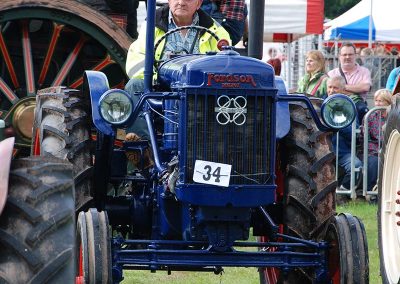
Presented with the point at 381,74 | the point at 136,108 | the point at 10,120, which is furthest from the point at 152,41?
the point at 381,74

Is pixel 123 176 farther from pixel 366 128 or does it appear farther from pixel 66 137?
pixel 366 128

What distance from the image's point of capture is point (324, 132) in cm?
680

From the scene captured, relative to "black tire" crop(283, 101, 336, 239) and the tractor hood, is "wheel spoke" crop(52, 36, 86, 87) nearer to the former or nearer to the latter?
"black tire" crop(283, 101, 336, 239)

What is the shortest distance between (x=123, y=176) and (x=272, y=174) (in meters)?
1.65

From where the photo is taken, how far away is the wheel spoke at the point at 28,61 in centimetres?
943

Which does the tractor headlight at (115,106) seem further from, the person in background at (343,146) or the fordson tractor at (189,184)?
the person in background at (343,146)

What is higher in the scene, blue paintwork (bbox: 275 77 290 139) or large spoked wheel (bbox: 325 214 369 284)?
blue paintwork (bbox: 275 77 290 139)

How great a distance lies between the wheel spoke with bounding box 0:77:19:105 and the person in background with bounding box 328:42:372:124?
5.30 metres

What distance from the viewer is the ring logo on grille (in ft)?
18.6

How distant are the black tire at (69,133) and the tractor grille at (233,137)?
119cm

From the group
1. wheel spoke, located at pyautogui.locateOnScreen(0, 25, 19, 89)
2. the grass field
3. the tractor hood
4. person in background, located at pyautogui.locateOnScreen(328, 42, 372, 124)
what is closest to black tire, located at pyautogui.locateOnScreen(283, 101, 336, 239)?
the tractor hood

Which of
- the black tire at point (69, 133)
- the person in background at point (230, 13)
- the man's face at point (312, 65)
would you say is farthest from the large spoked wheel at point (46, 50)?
the man's face at point (312, 65)

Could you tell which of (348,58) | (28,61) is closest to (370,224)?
(28,61)

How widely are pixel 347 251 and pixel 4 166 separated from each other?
1941 mm
